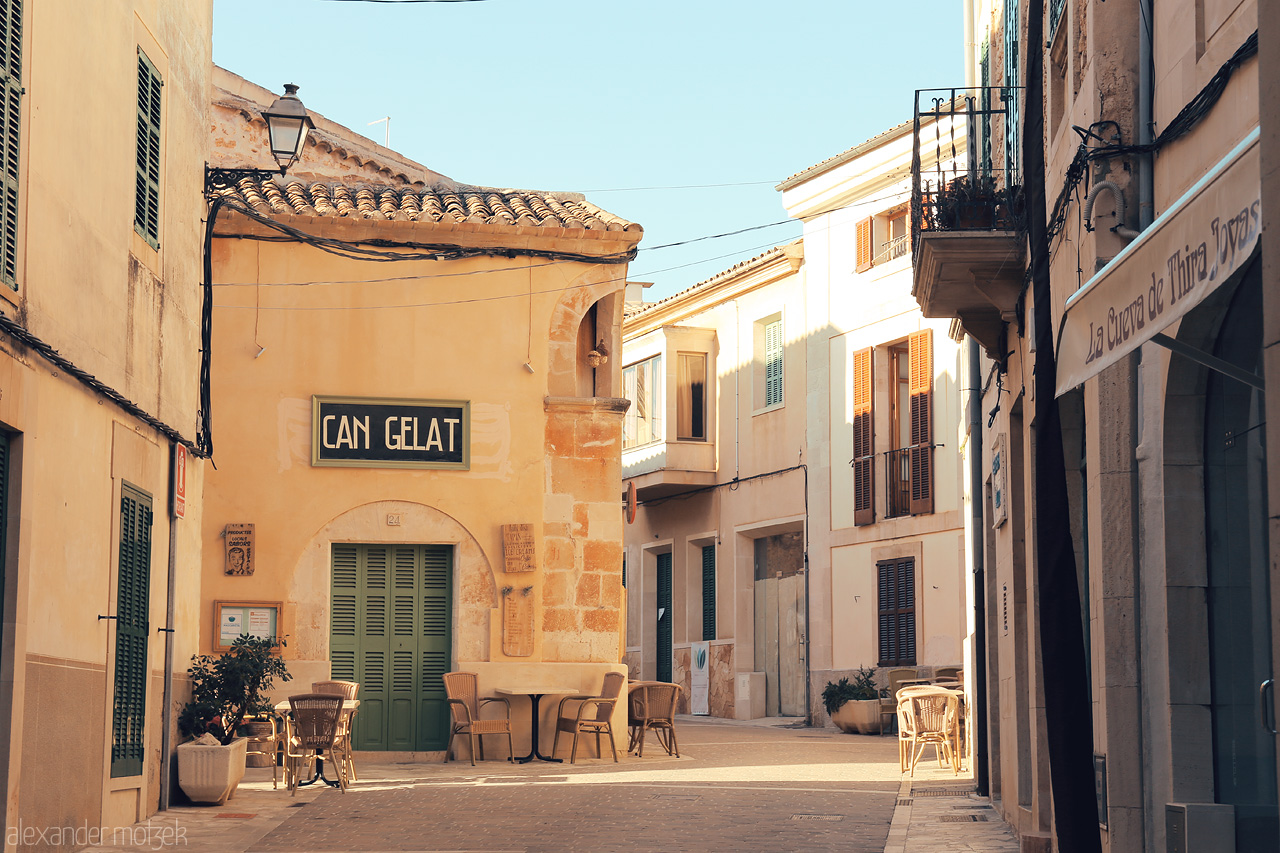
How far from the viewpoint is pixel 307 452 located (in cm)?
1670

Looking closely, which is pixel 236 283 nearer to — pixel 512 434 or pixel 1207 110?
pixel 512 434

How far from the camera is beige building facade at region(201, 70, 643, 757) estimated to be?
16562 millimetres

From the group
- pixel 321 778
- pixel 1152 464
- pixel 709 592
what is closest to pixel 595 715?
pixel 321 778

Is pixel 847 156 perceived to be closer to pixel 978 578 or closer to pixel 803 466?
pixel 803 466

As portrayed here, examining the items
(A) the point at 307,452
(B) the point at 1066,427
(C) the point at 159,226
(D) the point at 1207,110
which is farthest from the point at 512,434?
(D) the point at 1207,110

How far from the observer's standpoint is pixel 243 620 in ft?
53.4

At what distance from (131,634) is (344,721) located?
311cm

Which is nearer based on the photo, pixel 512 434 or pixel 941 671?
pixel 512 434

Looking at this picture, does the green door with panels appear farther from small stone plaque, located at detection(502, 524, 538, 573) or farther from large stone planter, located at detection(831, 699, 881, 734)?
large stone planter, located at detection(831, 699, 881, 734)

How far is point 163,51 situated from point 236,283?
562 cm

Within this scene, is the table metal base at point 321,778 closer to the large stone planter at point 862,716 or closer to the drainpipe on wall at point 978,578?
the drainpipe on wall at point 978,578

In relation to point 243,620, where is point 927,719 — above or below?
below

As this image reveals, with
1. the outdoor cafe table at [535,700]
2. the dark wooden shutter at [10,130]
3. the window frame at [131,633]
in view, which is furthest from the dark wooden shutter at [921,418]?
the dark wooden shutter at [10,130]

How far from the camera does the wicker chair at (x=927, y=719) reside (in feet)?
49.7
